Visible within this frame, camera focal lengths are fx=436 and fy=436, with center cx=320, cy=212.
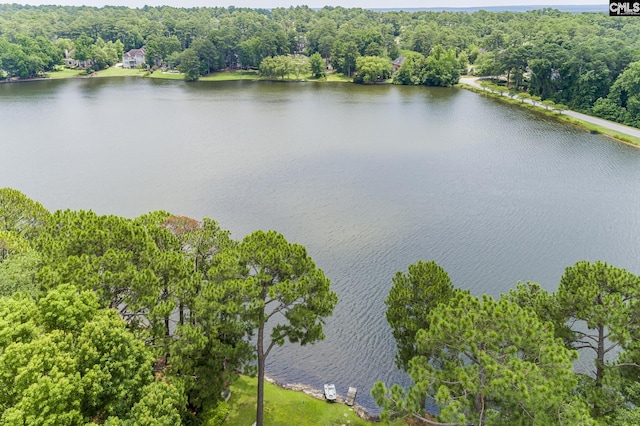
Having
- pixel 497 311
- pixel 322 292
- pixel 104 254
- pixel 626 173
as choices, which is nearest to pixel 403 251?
pixel 322 292

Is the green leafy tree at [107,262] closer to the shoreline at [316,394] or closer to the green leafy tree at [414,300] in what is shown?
the shoreline at [316,394]

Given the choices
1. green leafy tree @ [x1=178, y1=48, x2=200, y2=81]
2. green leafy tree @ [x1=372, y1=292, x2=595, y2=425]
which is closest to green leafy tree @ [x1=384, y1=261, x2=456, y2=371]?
green leafy tree @ [x1=372, y1=292, x2=595, y2=425]

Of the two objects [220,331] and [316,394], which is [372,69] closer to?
[316,394]

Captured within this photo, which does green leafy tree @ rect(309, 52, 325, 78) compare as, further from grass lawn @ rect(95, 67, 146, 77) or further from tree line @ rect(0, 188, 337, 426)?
tree line @ rect(0, 188, 337, 426)

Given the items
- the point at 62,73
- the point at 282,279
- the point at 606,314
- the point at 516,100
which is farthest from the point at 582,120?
the point at 62,73

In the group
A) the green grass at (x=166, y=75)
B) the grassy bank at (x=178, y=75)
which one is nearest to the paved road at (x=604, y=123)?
the grassy bank at (x=178, y=75)

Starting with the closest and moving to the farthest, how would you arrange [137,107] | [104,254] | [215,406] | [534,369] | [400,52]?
1. [534,369]
2. [104,254]
3. [215,406]
4. [137,107]
5. [400,52]

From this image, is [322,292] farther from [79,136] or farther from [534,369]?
[79,136]
